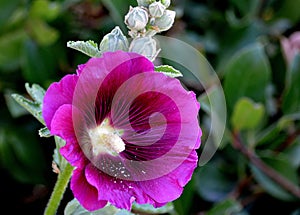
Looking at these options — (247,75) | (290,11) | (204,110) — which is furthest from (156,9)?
(290,11)

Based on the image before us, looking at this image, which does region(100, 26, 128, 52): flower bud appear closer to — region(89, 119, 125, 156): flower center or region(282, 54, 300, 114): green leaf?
region(89, 119, 125, 156): flower center

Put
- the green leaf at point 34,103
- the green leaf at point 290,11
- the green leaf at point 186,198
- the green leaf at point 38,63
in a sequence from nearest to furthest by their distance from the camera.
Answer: the green leaf at point 34,103 < the green leaf at point 186,198 < the green leaf at point 38,63 < the green leaf at point 290,11

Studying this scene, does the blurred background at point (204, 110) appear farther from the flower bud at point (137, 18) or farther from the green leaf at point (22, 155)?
the flower bud at point (137, 18)

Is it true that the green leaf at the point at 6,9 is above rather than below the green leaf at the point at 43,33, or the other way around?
above

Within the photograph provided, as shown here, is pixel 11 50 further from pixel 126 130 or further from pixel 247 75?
pixel 126 130

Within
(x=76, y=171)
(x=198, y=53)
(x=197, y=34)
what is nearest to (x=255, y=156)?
(x=198, y=53)

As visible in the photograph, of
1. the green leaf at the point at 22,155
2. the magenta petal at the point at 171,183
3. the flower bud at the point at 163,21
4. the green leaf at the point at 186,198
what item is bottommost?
the green leaf at the point at 186,198

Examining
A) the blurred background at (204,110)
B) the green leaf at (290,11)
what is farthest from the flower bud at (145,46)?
the green leaf at (290,11)
